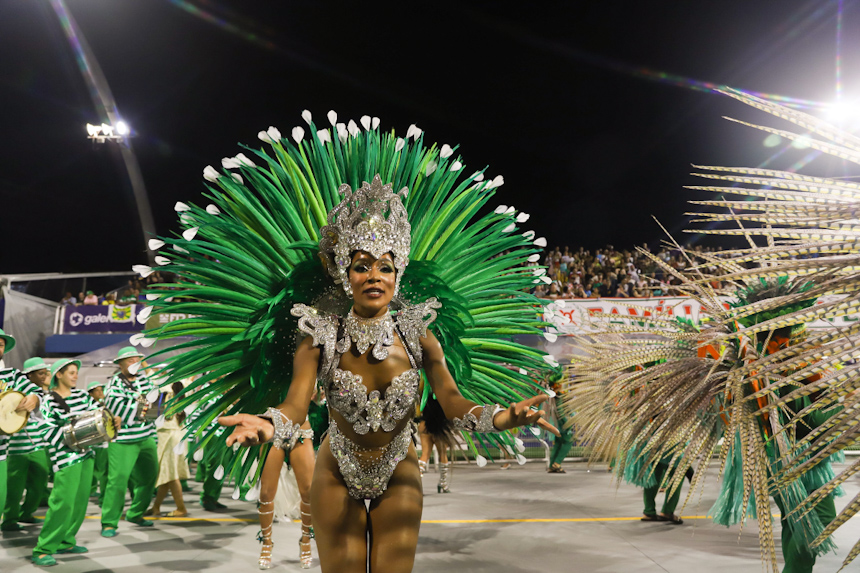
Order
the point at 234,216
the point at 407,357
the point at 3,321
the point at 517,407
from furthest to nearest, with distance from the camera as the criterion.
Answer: the point at 3,321 → the point at 234,216 → the point at 407,357 → the point at 517,407

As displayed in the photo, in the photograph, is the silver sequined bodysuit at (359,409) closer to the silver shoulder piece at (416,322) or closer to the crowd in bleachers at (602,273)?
the silver shoulder piece at (416,322)

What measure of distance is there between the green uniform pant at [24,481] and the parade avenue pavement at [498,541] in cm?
25

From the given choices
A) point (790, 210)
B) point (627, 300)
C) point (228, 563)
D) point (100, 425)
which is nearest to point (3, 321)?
point (100, 425)

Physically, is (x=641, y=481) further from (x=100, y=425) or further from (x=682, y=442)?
(x=100, y=425)

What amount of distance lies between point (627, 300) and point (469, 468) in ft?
13.9

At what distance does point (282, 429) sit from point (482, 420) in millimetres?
729

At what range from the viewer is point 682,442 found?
9.92ft

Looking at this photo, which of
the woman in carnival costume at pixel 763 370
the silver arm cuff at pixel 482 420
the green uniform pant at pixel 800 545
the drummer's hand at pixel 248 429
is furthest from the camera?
the green uniform pant at pixel 800 545

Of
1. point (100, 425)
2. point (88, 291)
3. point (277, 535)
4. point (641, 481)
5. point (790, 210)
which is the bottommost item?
point (277, 535)

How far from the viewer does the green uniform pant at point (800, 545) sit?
3.26 metres

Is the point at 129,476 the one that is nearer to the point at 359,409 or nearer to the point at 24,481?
the point at 24,481

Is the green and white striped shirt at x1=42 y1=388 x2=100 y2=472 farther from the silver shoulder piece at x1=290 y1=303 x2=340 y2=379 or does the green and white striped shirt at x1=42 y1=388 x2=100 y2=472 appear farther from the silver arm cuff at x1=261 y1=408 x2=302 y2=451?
the silver arm cuff at x1=261 y1=408 x2=302 y2=451

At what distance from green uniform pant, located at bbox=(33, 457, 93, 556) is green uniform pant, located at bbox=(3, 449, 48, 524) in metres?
1.37

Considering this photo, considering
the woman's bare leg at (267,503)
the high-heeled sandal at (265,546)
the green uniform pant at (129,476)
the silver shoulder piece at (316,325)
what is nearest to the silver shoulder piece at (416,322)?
the silver shoulder piece at (316,325)
